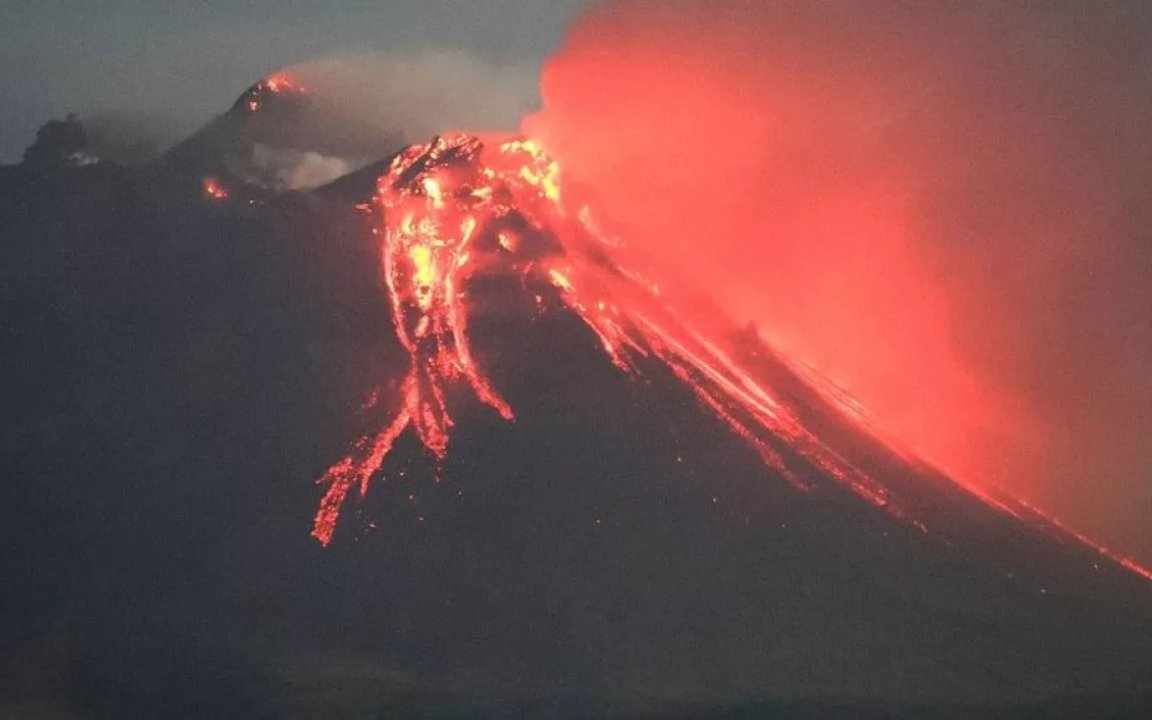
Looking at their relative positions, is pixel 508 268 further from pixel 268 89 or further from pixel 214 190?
pixel 268 89

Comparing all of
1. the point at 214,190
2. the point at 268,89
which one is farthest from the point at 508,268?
the point at 268,89

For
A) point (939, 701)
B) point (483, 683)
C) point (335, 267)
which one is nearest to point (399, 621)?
point (483, 683)

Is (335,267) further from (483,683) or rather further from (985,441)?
(985,441)

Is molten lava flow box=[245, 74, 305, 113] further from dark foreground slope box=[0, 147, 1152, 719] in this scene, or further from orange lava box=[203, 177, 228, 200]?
dark foreground slope box=[0, 147, 1152, 719]

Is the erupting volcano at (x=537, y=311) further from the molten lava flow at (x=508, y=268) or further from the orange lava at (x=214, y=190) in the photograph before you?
the orange lava at (x=214, y=190)

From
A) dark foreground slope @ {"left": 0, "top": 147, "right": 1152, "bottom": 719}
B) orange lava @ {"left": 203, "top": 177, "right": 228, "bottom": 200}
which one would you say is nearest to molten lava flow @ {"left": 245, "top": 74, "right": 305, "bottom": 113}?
orange lava @ {"left": 203, "top": 177, "right": 228, "bottom": 200}
